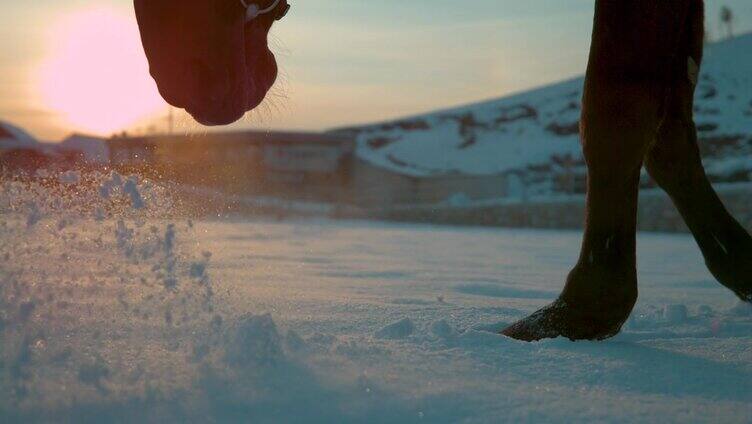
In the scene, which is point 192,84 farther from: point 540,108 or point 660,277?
point 540,108

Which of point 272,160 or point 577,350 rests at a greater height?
point 272,160

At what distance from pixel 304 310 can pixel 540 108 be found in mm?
23892

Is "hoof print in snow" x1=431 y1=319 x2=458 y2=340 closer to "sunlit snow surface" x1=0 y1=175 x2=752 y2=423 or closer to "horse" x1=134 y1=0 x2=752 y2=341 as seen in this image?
"sunlit snow surface" x1=0 y1=175 x2=752 y2=423

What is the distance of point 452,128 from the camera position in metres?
25.1

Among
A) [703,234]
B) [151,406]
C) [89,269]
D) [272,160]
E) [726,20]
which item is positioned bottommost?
[151,406]

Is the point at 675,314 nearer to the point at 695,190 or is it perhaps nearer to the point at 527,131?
the point at 695,190

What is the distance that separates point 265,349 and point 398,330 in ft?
1.15

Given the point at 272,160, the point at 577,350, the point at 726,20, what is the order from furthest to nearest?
1. the point at 726,20
2. the point at 272,160
3. the point at 577,350

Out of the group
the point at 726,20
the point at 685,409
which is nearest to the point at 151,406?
the point at 685,409

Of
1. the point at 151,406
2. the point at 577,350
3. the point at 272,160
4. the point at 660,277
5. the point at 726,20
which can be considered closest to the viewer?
the point at 151,406

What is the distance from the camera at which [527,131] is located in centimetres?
2297

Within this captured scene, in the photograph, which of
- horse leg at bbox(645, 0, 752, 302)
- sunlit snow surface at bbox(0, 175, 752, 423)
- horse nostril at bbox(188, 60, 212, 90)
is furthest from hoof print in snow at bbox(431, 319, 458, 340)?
horse leg at bbox(645, 0, 752, 302)

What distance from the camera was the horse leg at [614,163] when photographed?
142 centimetres

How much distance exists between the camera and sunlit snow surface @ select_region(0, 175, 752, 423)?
2.99 ft
